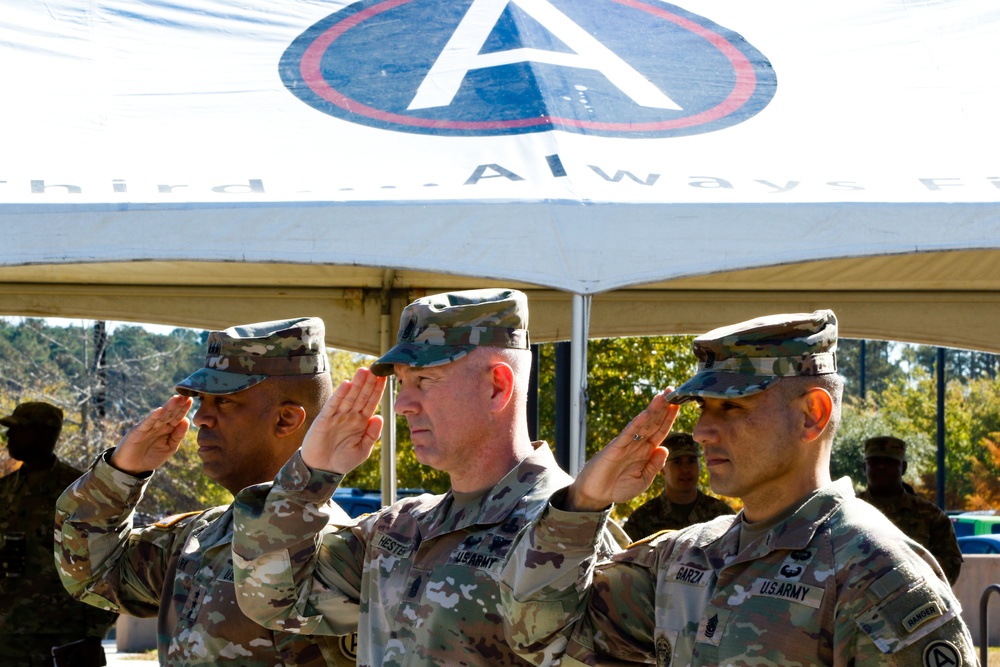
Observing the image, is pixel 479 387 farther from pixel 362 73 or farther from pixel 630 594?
pixel 362 73

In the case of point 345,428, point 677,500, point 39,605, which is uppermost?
point 345,428

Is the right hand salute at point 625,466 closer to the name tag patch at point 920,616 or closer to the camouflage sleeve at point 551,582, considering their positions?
the camouflage sleeve at point 551,582

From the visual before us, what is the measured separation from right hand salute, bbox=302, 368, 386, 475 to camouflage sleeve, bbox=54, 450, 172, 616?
89cm

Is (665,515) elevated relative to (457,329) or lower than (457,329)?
lower

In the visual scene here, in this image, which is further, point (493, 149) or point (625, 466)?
point (493, 149)

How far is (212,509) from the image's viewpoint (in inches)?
139

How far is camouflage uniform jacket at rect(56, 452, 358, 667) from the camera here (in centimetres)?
307

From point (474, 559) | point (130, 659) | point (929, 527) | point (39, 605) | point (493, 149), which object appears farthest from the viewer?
point (130, 659)

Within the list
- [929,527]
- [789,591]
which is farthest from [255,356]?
[929,527]

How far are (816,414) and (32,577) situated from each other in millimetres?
4423

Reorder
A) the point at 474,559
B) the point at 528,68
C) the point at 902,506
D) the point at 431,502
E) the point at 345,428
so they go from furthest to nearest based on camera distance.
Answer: the point at 902,506 < the point at 528,68 < the point at 431,502 < the point at 345,428 < the point at 474,559

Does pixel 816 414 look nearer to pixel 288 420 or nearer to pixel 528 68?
pixel 288 420

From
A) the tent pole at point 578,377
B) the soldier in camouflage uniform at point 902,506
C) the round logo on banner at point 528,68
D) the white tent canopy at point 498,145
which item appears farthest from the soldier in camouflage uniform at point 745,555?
the soldier in camouflage uniform at point 902,506

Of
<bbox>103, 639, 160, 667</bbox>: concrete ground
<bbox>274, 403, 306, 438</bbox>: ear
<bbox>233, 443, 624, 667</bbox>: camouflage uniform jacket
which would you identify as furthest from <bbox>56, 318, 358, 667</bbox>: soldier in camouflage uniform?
<bbox>103, 639, 160, 667</bbox>: concrete ground
